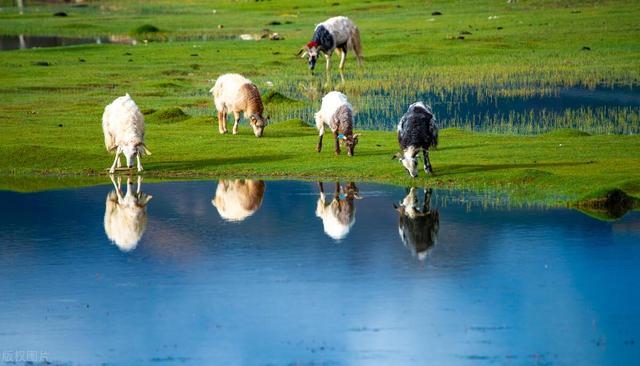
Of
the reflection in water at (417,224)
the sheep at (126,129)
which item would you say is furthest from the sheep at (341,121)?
the sheep at (126,129)

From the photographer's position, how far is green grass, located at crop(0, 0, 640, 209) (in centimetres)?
2698

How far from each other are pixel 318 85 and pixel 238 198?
22935 millimetres

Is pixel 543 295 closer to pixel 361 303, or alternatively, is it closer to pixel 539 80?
pixel 361 303

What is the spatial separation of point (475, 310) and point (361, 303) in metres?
1.57

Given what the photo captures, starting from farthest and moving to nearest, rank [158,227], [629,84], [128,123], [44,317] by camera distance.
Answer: [629,84] < [128,123] < [158,227] < [44,317]

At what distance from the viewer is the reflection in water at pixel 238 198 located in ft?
77.6

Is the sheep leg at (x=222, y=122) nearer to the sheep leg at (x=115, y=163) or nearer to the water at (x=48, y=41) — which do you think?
the sheep leg at (x=115, y=163)

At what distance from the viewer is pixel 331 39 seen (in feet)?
168

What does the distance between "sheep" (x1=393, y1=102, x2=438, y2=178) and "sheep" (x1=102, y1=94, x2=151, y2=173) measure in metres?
5.60

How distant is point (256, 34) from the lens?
74.2m

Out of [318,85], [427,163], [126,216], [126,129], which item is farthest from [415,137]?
[318,85]

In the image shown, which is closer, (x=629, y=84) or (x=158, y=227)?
(x=158, y=227)

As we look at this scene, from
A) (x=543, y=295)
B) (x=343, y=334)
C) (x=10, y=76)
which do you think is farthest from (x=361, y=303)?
(x=10, y=76)

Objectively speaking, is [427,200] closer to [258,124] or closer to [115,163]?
[115,163]
